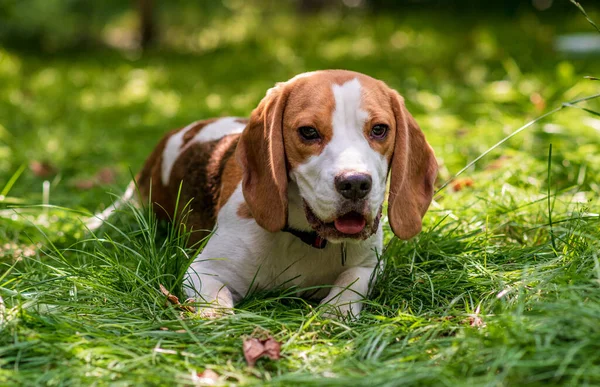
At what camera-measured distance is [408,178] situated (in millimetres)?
3379

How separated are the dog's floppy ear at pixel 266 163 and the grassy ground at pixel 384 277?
1.26 ft

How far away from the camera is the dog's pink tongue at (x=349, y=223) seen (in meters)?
3.00

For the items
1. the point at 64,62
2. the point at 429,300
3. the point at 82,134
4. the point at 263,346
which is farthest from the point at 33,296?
the point at 64,62

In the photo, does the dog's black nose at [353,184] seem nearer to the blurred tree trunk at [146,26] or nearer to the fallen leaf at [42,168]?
the fallen leaf at [42,168]

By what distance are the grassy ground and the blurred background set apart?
0.05 metres

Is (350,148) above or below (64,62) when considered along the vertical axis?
above

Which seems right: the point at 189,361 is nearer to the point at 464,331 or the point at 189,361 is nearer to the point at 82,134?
the point at 464,331

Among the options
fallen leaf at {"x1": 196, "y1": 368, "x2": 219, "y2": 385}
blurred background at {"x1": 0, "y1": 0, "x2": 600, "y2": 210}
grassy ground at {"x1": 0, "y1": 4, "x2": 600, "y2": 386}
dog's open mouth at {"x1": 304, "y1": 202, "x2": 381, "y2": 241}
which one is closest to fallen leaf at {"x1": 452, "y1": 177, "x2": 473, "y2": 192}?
grassy ground at {"x1": 0, "y1": 4, "x2": 600, "y2": 386}

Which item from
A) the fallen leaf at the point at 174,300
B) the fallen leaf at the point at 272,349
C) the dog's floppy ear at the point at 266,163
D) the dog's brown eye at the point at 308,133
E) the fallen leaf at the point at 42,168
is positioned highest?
the dog's brown eye at the point at 308,133

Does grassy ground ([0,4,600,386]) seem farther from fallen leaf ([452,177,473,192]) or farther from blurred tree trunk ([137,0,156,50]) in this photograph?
blurred tree trunk ([137,0,156,50])

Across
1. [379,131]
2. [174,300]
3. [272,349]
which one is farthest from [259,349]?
[379,131]

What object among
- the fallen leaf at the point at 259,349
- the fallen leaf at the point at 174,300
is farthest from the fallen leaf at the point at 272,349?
the fallen leaf at the point at 174,300

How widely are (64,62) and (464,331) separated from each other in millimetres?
12448

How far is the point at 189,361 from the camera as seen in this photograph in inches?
103
